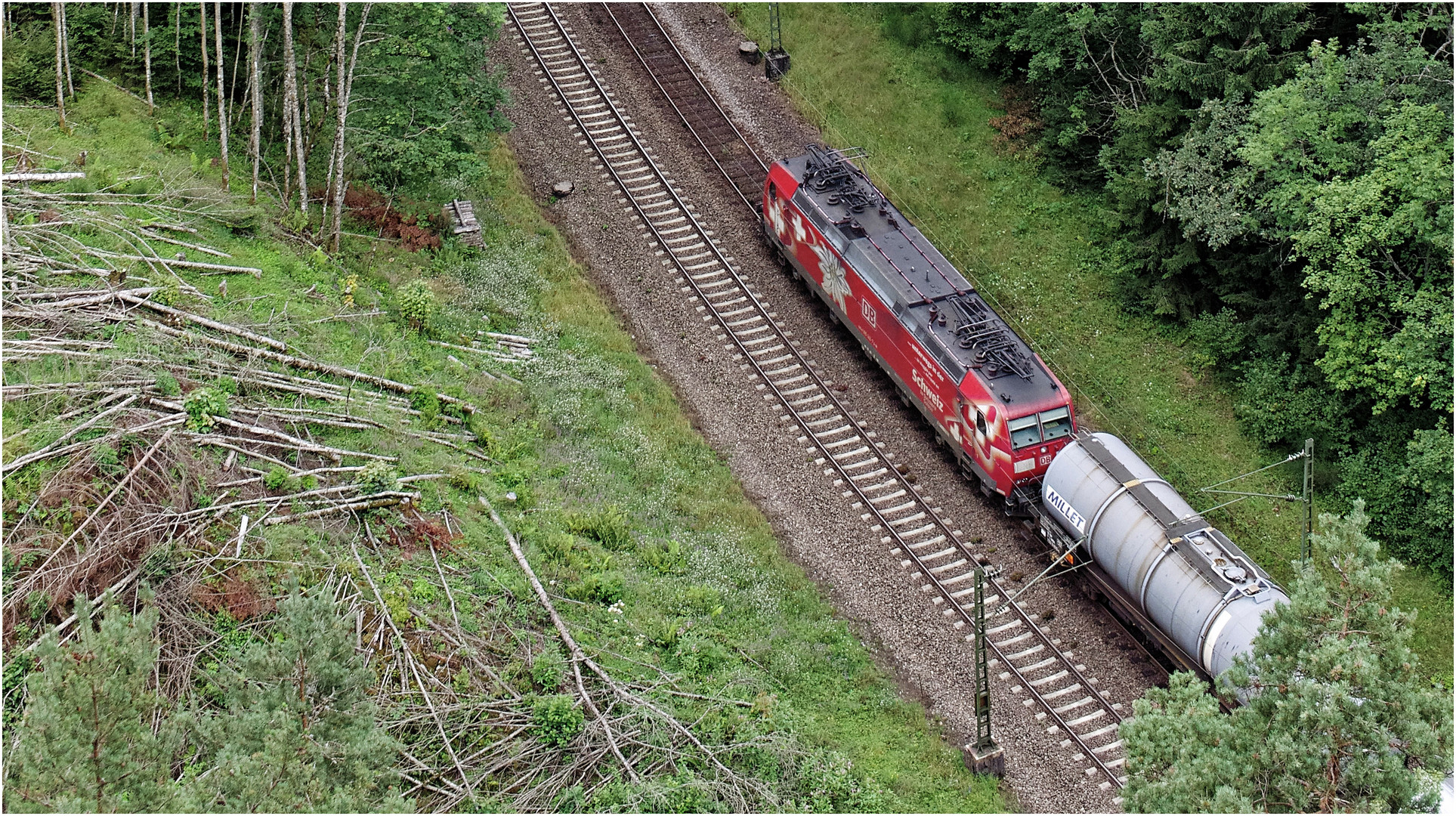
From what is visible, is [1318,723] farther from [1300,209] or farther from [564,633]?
[1300,209]

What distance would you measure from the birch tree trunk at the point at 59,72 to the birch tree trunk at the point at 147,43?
1946 mm

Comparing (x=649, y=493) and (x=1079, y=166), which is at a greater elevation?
(x=1079, y=166)

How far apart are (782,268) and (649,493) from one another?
10289mm

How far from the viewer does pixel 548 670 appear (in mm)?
21859

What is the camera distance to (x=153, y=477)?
21625mm

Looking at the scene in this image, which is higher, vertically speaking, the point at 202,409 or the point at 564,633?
the point at 202,409

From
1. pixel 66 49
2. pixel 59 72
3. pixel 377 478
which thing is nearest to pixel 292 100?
pixel 59 72

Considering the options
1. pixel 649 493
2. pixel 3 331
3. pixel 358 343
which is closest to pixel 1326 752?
pixel 649 493

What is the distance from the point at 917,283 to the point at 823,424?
4.34 meters

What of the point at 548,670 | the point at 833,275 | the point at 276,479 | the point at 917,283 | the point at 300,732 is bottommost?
the point at 548,670

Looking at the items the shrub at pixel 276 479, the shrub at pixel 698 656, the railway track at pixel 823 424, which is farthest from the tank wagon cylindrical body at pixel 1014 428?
the shrub at pixel 276 479

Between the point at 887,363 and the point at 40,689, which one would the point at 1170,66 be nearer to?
the point at 887,363

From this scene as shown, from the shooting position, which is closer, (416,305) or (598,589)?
(598,589)

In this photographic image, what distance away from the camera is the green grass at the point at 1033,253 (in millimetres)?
30062
